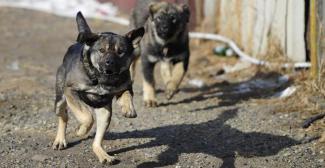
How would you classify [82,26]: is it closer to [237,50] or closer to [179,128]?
[179,128]

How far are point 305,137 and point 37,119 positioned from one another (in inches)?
105

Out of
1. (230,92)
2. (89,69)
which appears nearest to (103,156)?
(89,69)

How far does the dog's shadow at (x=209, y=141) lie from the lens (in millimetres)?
6488

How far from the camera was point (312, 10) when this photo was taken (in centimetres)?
827

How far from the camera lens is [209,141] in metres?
6.95

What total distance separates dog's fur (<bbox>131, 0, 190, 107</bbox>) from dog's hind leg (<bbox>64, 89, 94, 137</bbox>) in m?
2.40

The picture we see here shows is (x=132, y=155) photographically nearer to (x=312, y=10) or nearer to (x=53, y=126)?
(x=53, y=126)

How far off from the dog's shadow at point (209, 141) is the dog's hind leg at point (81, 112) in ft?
1.85

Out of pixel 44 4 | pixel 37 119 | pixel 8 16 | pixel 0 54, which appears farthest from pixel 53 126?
pixel 44 4

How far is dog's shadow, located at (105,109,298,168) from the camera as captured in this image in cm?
649

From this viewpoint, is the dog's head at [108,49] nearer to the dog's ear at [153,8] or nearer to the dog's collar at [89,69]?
the dog's collar at [89,69]

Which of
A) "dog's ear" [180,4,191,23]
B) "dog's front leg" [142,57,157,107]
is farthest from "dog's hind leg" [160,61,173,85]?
"dog's ear" [180,4,191,23]

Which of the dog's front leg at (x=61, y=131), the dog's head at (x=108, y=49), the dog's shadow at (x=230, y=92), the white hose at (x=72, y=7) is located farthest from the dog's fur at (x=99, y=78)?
the white hose at (x=72, y=7)

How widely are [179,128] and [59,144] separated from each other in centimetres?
134
